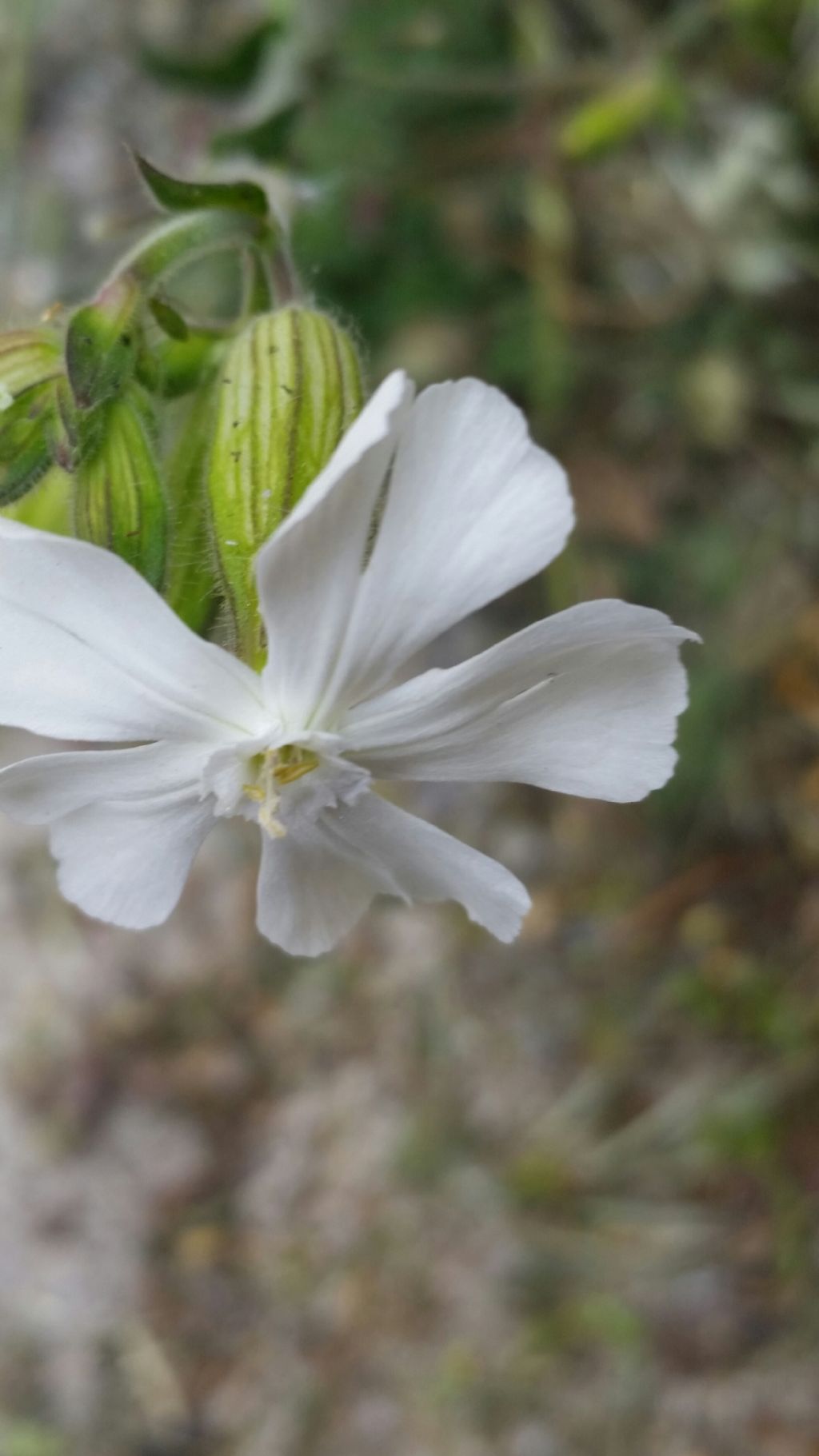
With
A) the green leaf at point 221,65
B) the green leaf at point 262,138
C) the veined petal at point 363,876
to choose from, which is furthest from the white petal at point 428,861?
the green leaf at point 221,65

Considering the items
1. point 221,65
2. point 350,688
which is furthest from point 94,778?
point 221,65

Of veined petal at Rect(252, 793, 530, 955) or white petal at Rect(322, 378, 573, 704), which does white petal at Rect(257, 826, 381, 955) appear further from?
white petal at Rect(322, 378, 573, 704)

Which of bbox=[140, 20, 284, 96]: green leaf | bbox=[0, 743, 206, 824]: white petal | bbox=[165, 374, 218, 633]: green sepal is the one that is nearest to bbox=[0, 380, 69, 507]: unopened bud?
bbox=[165, 374, 218, 633]: green sepal

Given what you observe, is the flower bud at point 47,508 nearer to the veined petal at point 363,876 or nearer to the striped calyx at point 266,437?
the striped calyx at point 266,437

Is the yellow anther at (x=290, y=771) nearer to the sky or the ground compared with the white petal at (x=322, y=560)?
nearer to the ground

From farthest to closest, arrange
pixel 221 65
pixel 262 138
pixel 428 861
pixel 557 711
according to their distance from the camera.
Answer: pixel 221 65
pixel 262 138
pixel 428 861
pixel 557 711

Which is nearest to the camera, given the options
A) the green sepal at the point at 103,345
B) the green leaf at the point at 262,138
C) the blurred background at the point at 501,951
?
the green sepal at the point at 103,345

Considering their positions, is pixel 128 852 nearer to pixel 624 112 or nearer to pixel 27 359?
pixel 27 359
